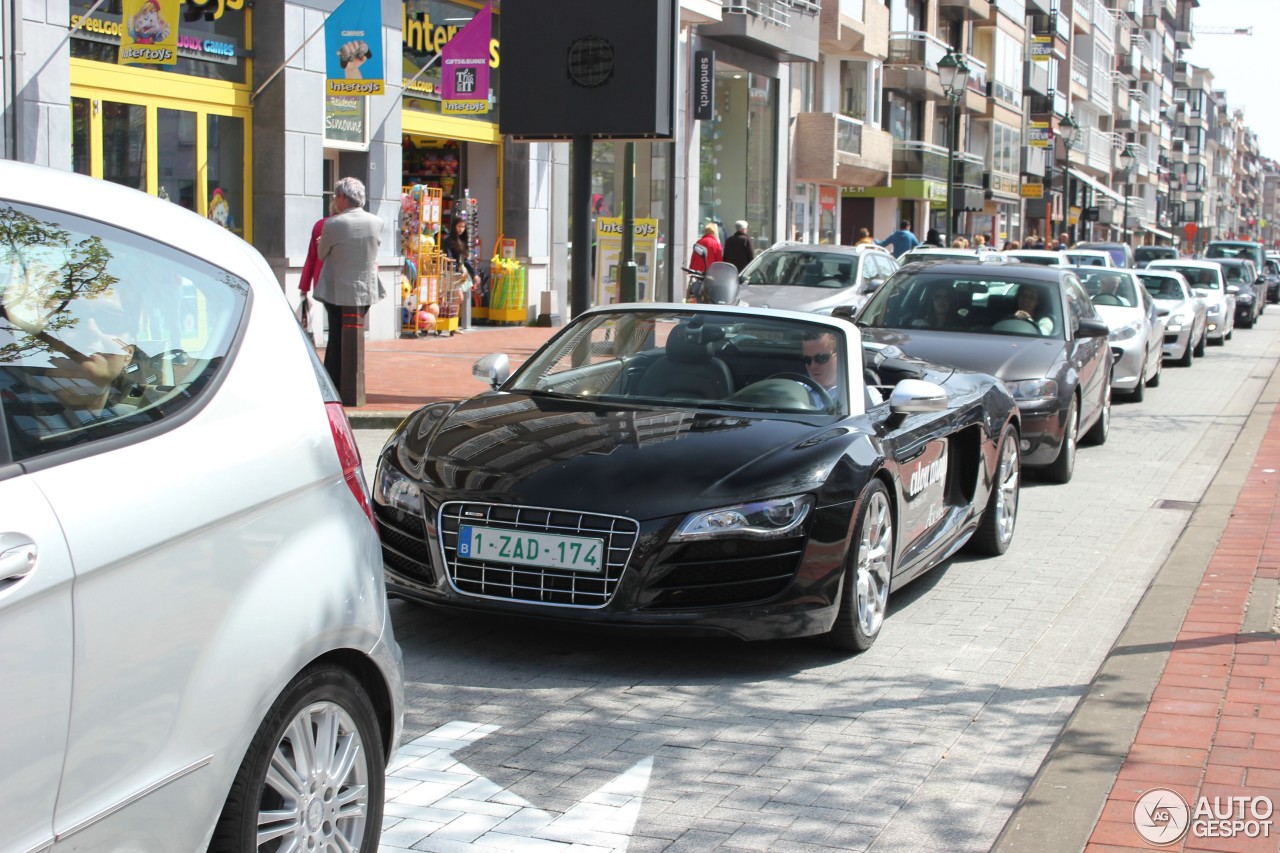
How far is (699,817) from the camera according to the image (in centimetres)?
445

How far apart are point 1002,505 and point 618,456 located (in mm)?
3268

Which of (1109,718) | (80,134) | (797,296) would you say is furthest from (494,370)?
(797,296)

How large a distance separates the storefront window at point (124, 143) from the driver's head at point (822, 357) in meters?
10.7

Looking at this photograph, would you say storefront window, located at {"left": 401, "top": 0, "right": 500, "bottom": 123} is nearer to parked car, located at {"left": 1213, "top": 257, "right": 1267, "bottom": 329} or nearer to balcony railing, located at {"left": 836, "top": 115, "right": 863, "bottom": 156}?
balcony railing, located at {"left": 836, "top": 115, "right": 863, "bottom": 156}

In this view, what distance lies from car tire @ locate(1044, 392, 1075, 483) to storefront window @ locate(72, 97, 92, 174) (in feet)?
31.6

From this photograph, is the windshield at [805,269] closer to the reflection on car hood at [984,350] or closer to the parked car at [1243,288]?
the reflection on car hood at [984,350]

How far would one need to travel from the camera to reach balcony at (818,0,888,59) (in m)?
39.8

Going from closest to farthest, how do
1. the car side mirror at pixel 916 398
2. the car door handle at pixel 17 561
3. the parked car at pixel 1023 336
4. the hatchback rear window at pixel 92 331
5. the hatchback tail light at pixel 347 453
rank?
1. the car door handle at pixel 17 561
2. the hatchback rear window at pixel 92 331
3. the hatchback tail light at pixel 347 453
4. the car side mirror at pixel 916 398
5. the parked car at pixel 1023 336

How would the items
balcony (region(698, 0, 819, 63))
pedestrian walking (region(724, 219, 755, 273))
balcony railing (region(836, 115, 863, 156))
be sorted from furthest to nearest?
1. balcony railing (region(836, 115, 863, 156))
2. balcony (region(698, 0, 819, 63))
3. pedestrian walking (region(724, 219, 755, 273))

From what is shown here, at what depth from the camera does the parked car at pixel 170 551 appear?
8.39 feet

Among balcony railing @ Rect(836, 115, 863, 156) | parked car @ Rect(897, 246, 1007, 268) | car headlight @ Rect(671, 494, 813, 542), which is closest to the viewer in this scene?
car headlight @ Rect(671, 494, 813, 542)

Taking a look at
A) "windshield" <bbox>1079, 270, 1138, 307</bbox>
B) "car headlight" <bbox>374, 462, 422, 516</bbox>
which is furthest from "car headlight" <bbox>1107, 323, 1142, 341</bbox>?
"car headlight" <bbox>374, 462, 422, 516</bbox>

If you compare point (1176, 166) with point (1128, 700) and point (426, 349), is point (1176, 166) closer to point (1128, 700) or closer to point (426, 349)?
point (426, 349)

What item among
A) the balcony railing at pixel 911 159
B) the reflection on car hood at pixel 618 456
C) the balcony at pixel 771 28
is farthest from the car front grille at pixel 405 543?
the balcony railing at pixel 911 159
